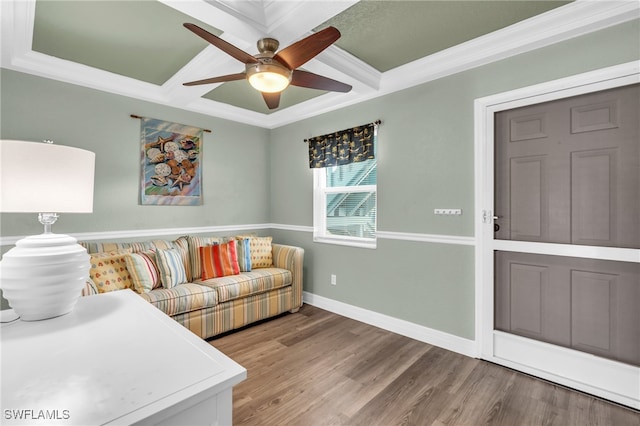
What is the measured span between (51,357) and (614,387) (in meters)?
3.01

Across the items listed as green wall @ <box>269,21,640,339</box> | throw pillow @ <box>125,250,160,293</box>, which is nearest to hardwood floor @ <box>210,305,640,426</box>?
green wall @ <box>269,21,640,339</box>

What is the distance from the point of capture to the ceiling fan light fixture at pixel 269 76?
1775 millimetres

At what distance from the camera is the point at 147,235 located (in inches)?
132

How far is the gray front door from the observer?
1.96m

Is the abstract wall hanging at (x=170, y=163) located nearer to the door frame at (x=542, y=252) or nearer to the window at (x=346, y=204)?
the window at (x=346, y=204)

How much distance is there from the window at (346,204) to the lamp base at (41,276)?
2.63m

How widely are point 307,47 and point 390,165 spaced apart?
1712mm

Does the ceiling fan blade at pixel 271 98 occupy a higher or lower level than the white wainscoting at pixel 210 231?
higher

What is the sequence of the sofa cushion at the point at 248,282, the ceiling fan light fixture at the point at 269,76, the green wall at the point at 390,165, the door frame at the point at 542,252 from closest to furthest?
the ceiling fan light fixture at the point at 269,76, the door frame at the point at 542,252, the green wall at the point at 390,165, the sofa cushion at the point at 248,282

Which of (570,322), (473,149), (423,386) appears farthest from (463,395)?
(473,149)

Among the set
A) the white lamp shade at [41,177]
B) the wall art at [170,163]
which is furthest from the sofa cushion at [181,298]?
the white lamp shade at [41,177]

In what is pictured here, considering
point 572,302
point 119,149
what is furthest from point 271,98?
point 572,302

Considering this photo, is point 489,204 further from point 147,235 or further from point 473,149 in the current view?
point 147,235
